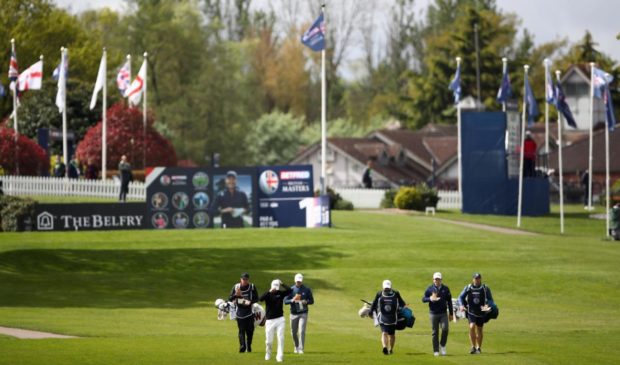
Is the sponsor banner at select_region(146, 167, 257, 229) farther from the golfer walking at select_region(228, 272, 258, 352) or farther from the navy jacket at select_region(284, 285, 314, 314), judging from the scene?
the navy jacket at select_region(284, 285, 314, 314)

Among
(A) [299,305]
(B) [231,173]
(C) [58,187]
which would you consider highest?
(B) [231,173]

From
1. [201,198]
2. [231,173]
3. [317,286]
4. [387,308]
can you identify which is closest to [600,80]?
[231,173]

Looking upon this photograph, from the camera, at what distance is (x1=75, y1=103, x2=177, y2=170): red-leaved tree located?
260 ft

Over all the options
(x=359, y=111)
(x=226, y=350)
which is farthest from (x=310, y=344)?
(x=359, y=111)

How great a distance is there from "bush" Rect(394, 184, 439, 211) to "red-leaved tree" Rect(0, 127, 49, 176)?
717 inches

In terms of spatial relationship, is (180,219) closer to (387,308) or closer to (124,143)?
(124,143)

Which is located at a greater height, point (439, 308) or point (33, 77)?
point (33, 77)

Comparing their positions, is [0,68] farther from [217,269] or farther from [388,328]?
[388,328]

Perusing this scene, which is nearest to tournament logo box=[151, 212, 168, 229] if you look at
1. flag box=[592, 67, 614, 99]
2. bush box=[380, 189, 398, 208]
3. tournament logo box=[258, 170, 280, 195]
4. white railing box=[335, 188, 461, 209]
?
tournament logo box=[258, 170, 280, 195]

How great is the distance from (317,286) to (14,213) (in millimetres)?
15686

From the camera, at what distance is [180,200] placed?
5847cm

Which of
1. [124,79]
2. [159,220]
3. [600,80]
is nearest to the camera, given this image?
[159,220]

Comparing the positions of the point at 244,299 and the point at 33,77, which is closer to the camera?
the point at 244,299

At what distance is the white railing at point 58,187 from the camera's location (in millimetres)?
67812
